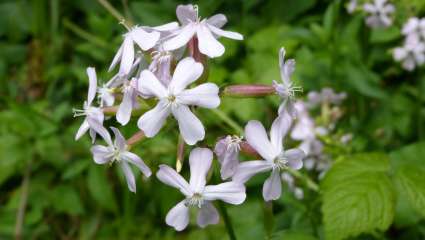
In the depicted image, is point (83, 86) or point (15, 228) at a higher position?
point (83, 86)

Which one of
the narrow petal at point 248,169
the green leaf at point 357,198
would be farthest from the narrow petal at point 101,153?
the green leaf at point 357,198

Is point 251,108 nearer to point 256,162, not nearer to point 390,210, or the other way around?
point 390,210

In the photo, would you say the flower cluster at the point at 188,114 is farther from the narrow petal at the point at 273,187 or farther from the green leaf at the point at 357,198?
the green leaf at the point at 357,198

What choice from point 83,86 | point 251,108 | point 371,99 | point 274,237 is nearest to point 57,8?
point 83,86

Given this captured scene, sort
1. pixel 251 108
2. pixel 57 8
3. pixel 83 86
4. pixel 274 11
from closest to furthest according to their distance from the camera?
pixel 251 108, pixel 274 11, pixel 83 86, pixel 57 8

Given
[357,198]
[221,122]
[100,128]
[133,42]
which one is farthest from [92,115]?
[221,122]
